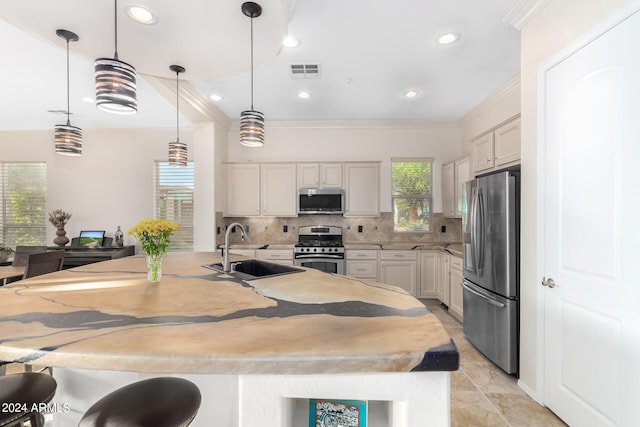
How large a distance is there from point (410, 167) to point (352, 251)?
5.80 feet

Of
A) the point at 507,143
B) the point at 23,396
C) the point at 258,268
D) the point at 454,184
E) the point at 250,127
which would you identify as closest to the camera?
the point at 23,396

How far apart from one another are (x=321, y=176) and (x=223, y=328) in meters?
3.81

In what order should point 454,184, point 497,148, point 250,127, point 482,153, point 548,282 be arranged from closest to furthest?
point 548,282 < point 250,127 < point 497,148 < point 482,153 < point 454,184

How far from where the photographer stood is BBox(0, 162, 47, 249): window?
5156 millimetres

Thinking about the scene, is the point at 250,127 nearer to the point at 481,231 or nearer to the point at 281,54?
the point at 281,54

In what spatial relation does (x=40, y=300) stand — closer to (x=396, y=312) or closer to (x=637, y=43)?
(x=396, y=312)

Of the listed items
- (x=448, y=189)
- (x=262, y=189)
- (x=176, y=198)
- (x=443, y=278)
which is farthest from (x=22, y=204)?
(x=448, y=189)

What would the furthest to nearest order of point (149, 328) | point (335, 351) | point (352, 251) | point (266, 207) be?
point (266, 207), point (352, 251), point (149, 328), point (335, 351)

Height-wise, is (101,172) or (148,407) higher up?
(101,172)

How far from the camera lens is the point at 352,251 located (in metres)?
4.40

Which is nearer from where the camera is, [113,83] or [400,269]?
[113,83]

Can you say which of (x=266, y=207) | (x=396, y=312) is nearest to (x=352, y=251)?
(x=266, y=207)

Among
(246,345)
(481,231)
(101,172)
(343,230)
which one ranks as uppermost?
(101,172)

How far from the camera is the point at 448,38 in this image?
8.25 ft
